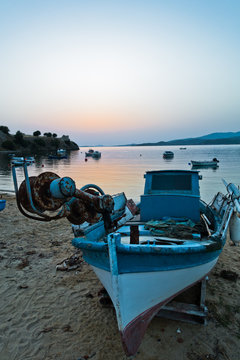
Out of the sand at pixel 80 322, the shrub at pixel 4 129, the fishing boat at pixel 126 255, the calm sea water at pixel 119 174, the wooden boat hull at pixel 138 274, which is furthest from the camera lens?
the shrub at pixel 4 129

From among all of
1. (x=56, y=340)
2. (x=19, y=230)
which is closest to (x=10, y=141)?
(x=19, y=230)

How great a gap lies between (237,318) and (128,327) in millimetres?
2497

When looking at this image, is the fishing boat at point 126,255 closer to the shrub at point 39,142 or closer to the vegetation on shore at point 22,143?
the vegetation on shore at point 22,143

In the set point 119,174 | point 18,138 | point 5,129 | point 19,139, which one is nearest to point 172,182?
point 119,174

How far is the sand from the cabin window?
2611 millimetres

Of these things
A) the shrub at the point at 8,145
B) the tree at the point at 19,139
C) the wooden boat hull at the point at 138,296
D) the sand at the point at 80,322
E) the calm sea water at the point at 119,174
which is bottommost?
the calm sea water at the point at 119,174

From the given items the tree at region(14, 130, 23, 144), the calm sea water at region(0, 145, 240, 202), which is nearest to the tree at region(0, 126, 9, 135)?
the tree at region(14, 130, 23, 144)

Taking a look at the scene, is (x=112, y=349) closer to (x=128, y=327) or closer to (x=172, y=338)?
(x=128, y=327)

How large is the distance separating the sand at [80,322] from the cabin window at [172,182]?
261 centimetres

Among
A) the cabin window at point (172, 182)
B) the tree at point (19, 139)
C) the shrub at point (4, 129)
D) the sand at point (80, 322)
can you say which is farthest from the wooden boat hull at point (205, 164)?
the shrub at point (4, 129)

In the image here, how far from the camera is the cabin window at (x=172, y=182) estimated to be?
7375 millimetres

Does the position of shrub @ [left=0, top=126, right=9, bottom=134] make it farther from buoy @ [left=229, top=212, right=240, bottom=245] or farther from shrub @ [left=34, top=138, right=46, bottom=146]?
buoy @ [left=229, top=212, right=240, bottom=245]

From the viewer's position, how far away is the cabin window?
24.2 ft

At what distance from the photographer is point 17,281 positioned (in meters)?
5.87
